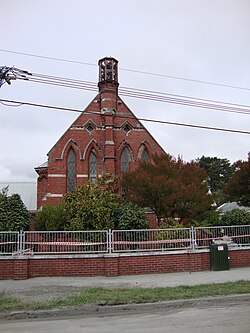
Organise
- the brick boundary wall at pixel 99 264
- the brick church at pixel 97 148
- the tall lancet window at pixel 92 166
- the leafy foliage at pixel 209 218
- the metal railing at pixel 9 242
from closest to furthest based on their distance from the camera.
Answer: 1. the brick boundary wall at pixel 99 264
2. the metal railing at pixel 9 242
3. the leafy foliage at pixel 209 218
4. the brick church at pixel 97 148
5. the tall lancet window at pixel 92 166

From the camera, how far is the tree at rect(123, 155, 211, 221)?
66.4 ft

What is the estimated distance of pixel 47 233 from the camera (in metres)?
13.9

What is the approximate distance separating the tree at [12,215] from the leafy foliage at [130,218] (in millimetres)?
5047

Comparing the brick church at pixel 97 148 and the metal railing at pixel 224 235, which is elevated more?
the brick church at pixel 97 148

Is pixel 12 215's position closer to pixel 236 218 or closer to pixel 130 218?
pixel 130 218

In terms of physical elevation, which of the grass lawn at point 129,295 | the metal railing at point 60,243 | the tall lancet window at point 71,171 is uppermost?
the tall lancet window at point 71,171

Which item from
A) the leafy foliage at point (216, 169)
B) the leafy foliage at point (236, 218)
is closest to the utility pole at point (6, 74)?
the leafy foliage at point (236, 218)

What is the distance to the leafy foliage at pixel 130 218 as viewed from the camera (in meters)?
18.8

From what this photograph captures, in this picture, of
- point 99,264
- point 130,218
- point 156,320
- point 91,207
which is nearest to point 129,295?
point 156,320

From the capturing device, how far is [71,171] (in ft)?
95.9

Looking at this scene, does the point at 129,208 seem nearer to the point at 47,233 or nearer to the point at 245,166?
the point at 47,233

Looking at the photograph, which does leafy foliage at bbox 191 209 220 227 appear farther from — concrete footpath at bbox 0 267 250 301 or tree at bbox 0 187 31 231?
tree at bbox 0 187 31 231

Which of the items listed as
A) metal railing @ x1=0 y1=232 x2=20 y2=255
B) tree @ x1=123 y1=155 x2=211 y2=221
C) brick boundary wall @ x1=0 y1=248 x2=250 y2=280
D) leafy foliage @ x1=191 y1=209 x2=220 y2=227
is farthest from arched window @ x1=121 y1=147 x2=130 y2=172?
metal railing @ x1=0 y1=232 x2=20 y2=255

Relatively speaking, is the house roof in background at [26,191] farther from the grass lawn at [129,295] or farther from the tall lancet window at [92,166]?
the grass lawn at [129,295]
